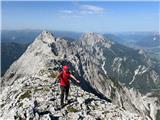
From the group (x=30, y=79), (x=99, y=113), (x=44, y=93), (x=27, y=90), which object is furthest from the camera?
(x=30, y=79)

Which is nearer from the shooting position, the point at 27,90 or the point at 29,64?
the point at 27,90

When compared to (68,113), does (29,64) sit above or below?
below

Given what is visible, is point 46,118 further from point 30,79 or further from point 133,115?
point 30,79

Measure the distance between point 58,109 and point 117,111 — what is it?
1196 cm

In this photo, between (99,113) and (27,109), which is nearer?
(27,109)

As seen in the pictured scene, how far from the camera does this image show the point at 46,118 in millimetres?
41719

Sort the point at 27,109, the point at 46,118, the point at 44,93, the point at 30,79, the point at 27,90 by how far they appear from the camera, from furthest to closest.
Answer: the point at 30,79 → the point at 27,90 → the point at 44,93 → the point at 27,109 → the point at 46,118

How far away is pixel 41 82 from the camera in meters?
66.9

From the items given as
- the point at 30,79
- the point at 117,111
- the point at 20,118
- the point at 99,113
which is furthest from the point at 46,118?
Answer: the point at 30,79

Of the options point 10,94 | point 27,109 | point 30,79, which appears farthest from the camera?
point 30,79

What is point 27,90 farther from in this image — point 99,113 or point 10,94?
point 99,113

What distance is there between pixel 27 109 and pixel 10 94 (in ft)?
70.9

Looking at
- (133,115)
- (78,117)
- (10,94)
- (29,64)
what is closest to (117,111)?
(133,115)

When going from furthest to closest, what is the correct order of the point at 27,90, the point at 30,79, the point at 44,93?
1. the point at 30,79
2. the point at 27,90
3. the point at 44,93
